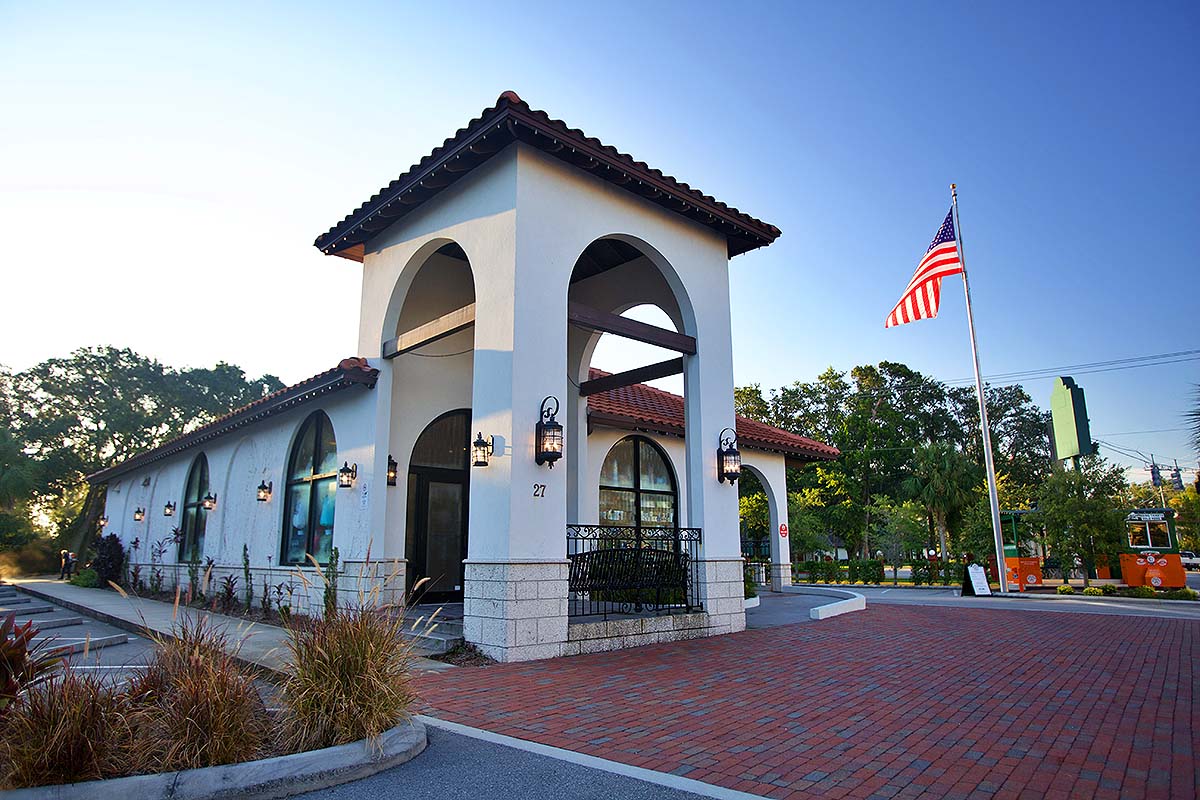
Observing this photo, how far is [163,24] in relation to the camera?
8.27 m

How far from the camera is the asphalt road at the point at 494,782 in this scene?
11.2 ft

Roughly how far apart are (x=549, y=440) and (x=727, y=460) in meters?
3.10

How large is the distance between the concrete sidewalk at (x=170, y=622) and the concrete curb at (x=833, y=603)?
673 cm

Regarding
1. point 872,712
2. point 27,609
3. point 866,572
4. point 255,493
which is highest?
point 255,493

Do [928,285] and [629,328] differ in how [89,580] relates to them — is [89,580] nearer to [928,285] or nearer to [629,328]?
[629,328]

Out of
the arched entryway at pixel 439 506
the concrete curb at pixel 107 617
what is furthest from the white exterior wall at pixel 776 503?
the concrete curb at pixel 107 617

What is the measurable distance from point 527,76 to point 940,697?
29.4 ft

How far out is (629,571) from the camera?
351 inches

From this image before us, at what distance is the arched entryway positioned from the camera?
1138cm

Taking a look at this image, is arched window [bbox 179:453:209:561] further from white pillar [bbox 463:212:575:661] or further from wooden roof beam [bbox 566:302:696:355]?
wooden roof beam [bbox 566:302:696:355]

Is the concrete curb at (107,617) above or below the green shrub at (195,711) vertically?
below

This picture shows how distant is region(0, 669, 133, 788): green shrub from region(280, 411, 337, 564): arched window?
25.2 ft

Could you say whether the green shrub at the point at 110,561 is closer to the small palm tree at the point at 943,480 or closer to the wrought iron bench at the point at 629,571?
the wrought iron bench at the point at 629,571

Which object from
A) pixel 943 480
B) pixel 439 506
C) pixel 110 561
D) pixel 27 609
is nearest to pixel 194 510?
pixel 27 609
